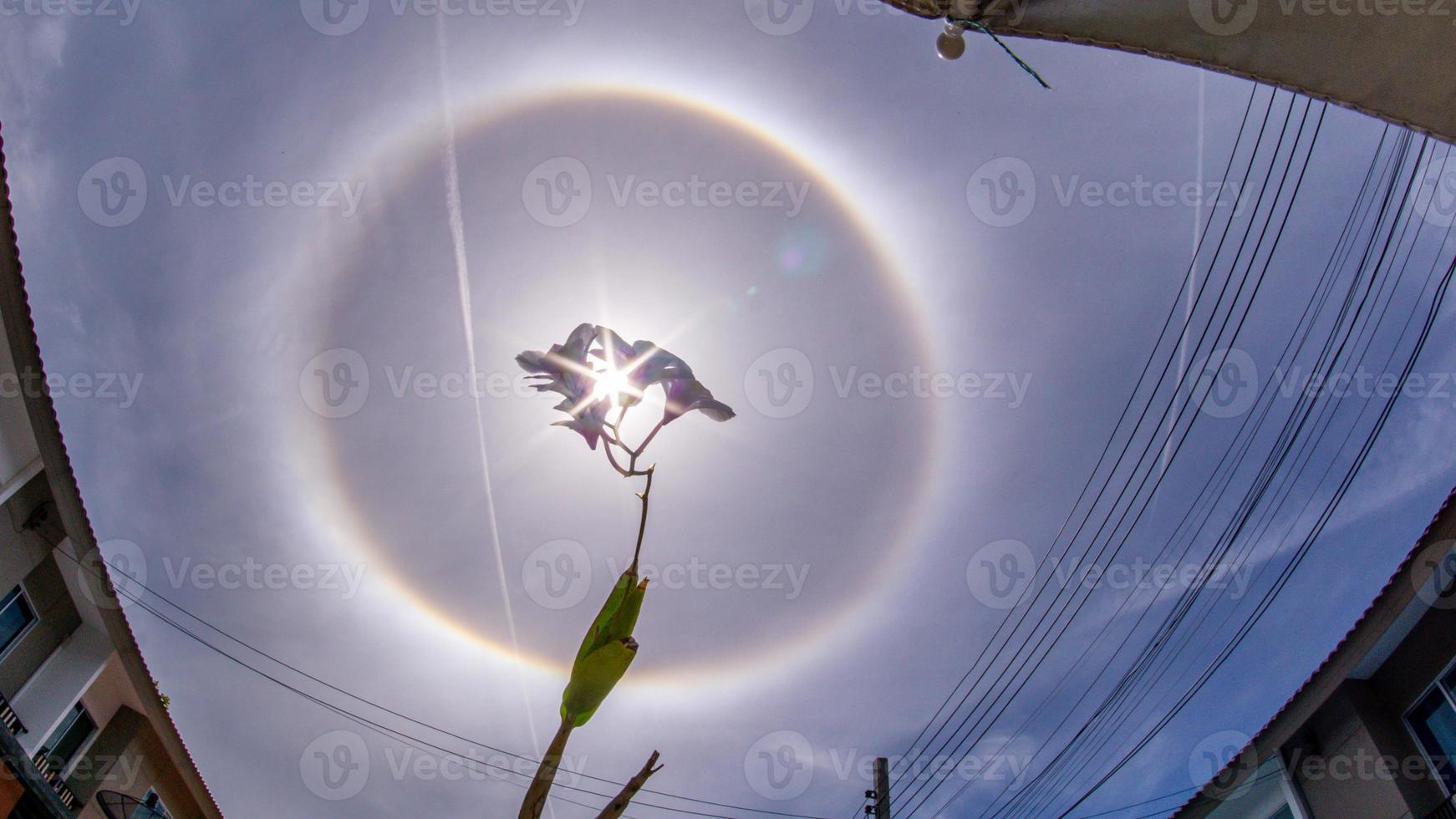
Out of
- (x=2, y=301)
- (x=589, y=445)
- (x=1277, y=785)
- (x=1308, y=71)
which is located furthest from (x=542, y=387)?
(x=1277, y=785)

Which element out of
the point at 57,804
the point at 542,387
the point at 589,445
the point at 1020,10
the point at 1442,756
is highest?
the point at 1442,756

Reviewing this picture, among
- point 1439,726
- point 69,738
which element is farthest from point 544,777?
point 69,738

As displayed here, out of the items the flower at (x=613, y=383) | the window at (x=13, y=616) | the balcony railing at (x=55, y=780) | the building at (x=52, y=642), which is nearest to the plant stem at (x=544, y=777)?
the flower at (x=613, y=383)

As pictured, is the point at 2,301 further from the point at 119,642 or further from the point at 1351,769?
the point at 1351,769

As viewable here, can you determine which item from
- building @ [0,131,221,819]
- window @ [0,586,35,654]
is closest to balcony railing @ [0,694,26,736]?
building @ [0,131,221,819]

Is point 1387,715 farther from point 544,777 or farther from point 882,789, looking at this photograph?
point 544,777

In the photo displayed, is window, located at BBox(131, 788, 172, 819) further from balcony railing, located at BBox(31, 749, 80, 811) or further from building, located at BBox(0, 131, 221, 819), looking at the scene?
balcony railing, located at BBox(31, 749, 80, 811)
